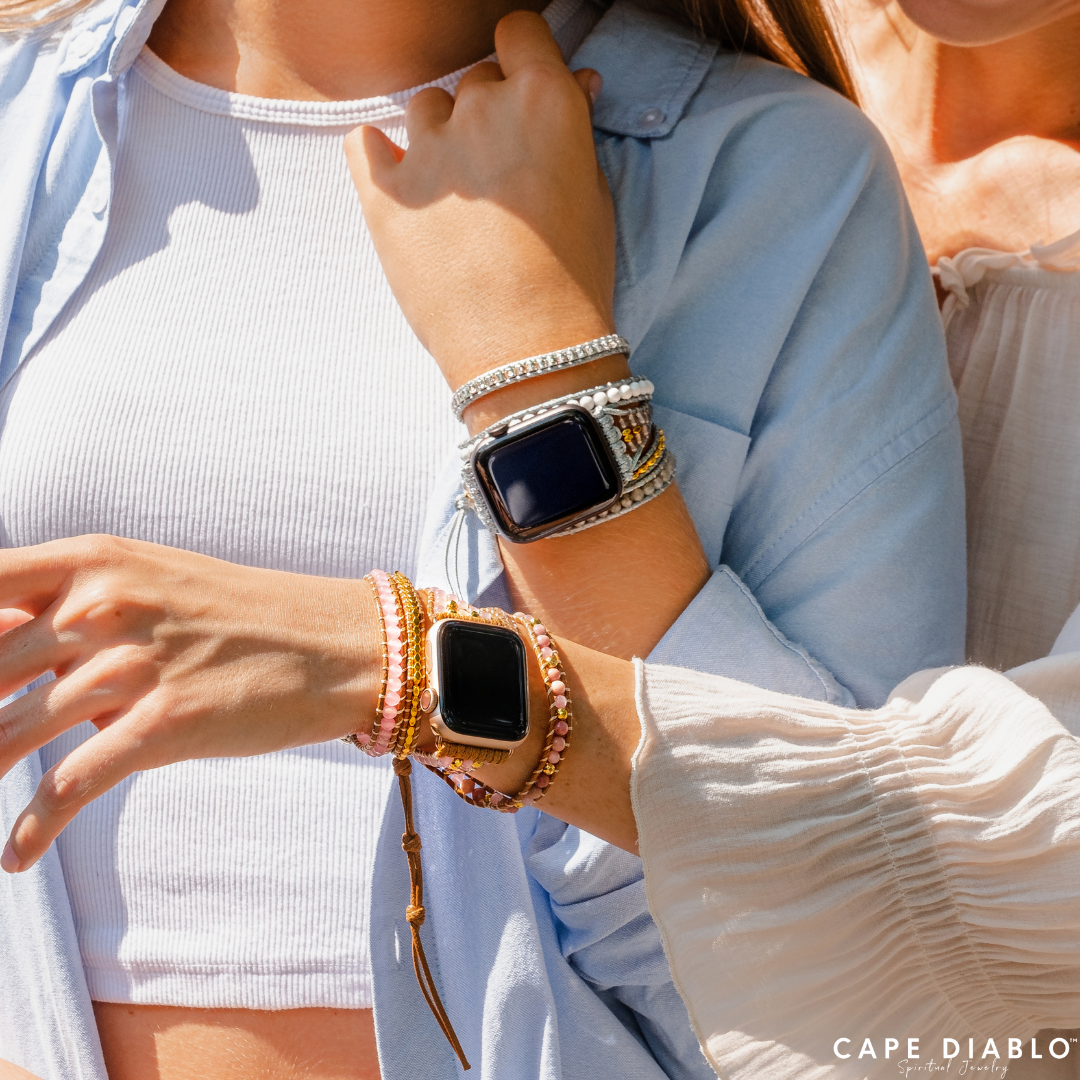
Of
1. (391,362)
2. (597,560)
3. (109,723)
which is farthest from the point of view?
(391,362)

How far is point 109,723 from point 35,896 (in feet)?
1.41

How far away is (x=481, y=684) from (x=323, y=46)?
88 centimetres

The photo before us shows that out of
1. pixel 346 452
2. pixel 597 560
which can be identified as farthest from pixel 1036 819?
pixel 346 452

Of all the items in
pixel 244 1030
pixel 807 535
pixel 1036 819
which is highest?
pixel 807 535

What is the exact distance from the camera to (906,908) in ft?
3.54

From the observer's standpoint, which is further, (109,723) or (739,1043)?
(739,1043)

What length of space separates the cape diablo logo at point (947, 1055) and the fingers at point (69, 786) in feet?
2.24

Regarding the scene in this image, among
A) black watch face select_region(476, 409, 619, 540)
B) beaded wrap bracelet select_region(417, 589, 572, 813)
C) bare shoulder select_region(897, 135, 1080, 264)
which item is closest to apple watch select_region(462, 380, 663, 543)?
black watch face select_region(476, 409, 619, 540)

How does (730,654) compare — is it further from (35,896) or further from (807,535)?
(35,896)

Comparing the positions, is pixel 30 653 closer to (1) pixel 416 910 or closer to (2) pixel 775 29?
(1) pixel 416 910

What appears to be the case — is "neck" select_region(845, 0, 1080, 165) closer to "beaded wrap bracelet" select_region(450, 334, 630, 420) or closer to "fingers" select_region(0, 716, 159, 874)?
"beaded wrap bracelet" select_region(450, 334, 630, 420)

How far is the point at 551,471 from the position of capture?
1089mm

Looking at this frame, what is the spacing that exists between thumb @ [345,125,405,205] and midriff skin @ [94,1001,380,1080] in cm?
88

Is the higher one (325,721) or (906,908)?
(325,721)
